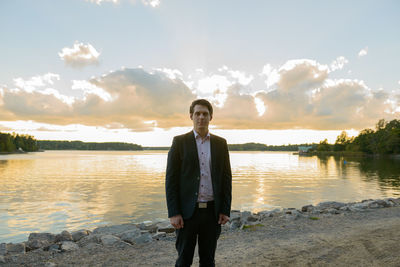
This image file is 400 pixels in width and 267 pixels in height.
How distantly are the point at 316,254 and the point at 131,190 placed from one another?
18.3 metres

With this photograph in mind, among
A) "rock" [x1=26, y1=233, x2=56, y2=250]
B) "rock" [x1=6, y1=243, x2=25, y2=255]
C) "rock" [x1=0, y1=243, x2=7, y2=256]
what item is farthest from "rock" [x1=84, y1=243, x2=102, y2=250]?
"rock" [x1=0, y1=243, x2=7, y2=256]

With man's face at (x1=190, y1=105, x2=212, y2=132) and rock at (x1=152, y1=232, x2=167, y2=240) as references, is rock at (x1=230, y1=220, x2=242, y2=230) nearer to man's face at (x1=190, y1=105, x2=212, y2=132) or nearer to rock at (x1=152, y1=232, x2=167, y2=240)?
rock at (x1=152, y1=232, x2=167, y2=240)

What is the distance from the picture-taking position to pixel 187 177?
354 cm

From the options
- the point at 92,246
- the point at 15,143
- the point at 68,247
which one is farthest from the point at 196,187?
the point at 15,143

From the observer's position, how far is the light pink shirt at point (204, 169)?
3.57m

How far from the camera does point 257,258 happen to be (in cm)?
607

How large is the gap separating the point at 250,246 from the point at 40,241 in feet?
18.9

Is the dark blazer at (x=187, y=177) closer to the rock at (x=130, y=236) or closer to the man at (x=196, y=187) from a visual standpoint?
the man at (x=196, y=187)

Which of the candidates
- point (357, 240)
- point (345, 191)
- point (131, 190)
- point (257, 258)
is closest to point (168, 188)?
point (257, 258)

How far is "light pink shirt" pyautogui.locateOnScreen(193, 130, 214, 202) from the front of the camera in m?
3.57

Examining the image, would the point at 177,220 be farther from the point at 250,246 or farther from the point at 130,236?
the point at 130,236

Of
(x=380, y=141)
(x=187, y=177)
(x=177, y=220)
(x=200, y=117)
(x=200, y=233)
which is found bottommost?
(x=200, y=233)

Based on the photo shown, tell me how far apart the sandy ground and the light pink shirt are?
9.77 feet

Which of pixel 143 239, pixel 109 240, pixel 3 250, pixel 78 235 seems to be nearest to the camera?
pixel 3 250
